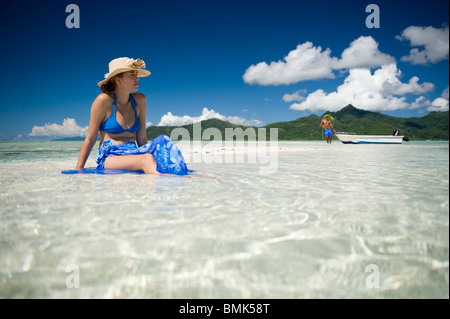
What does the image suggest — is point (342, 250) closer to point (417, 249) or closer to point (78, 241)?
point (417, 249)

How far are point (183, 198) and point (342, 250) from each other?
1683mm

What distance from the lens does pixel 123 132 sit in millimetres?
4785

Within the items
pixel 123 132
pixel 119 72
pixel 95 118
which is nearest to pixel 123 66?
pixel 119 72

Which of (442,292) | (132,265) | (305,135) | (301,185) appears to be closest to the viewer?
(442,292)

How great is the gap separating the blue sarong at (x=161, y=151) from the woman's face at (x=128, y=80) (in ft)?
3.45

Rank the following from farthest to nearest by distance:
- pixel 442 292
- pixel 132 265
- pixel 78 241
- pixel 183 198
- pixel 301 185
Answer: pixel 301 185, pixel 183 198, pixel 78 241, pixel 132 265, pixel 442 292

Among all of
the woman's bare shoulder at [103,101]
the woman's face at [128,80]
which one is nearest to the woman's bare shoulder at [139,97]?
the woman's face at [128,80]

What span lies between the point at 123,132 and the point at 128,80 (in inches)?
38.7

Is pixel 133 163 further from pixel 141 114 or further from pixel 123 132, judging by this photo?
pixel 141 114

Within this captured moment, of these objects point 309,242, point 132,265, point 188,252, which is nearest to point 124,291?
point 132,265

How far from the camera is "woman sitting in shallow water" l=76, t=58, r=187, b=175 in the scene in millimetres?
4305

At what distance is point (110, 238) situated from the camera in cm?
161

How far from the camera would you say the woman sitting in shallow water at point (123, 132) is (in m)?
4.30

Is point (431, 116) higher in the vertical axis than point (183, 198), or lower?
higher
